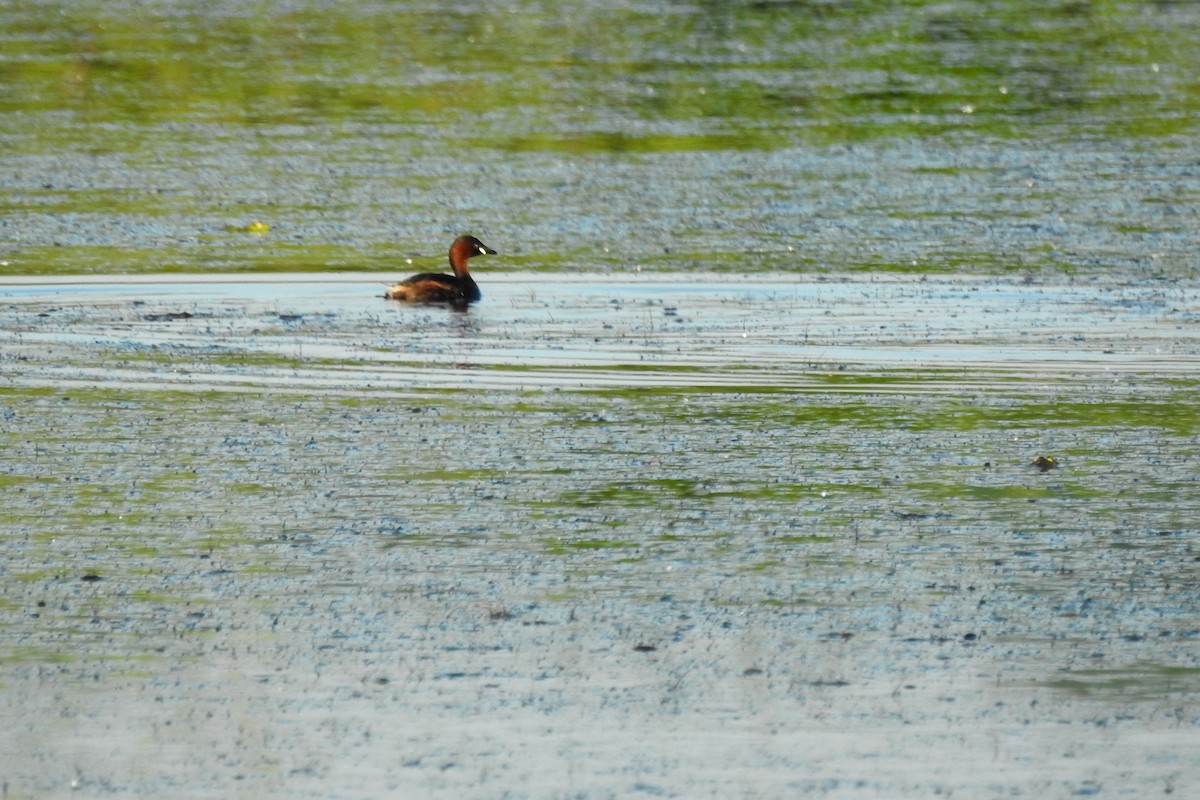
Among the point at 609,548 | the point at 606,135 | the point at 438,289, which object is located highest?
the point at 606,135

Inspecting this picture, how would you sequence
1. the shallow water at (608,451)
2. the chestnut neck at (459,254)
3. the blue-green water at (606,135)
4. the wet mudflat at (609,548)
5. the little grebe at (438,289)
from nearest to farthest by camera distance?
the wet mudflat at (609,548), the shallow water at (608,451), the little grebe at (438,289), the chestnut neck at (459,254), the blue-green water at (606,135)

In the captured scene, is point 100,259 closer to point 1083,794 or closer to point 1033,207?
point 1033,207

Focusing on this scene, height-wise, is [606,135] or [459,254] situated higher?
[606,135]

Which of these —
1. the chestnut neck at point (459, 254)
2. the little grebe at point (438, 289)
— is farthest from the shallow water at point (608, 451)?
the chestnut neck at point (459, 254)

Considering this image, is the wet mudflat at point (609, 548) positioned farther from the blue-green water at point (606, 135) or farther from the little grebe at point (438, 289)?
the blue-green water at point (606, 135)

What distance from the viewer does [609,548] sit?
25.9ft

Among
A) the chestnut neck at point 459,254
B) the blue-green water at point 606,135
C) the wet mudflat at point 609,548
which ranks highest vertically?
the blue-green water at point 606,135

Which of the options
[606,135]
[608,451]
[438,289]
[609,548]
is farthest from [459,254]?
[609,548]

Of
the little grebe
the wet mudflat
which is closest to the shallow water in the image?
the wet mudflat

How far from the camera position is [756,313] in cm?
1221

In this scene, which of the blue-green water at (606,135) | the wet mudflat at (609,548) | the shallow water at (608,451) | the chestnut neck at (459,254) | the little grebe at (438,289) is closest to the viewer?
the wet mudflat at (609,548)

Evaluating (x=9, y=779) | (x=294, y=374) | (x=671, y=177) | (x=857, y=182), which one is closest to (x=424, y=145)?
(x=671, y=177)

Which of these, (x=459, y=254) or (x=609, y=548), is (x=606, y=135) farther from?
(x=609, y=548)

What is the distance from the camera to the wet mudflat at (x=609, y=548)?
6086 millimetres
